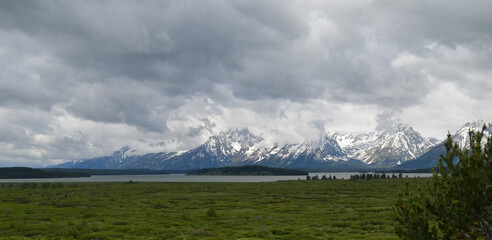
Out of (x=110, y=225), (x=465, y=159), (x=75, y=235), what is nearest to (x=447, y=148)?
(x=465, y=159)

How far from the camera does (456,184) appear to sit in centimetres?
1603

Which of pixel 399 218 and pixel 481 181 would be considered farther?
pixel 399 218

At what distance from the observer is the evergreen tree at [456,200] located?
591 inches

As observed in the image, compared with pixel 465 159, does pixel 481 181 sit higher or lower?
lower

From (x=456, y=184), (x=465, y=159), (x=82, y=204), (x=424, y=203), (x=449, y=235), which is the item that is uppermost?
(x=465, y=159)

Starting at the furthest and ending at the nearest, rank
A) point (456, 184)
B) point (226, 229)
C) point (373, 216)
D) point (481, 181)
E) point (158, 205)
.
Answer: point (158, 205)
point (373, 216)
point (226, 229)
point (456, 184)
point (481, 181)

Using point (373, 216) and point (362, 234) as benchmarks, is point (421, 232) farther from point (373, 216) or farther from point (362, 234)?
point (373, 216)

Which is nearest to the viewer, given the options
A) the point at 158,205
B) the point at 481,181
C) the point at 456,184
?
the point at 481,181

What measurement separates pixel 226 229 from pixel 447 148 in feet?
112

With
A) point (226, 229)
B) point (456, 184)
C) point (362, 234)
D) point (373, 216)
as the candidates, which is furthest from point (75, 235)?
point (373, 216)

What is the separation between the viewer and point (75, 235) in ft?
134

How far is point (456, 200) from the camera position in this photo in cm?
1659

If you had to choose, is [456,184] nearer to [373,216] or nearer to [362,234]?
[362,234]

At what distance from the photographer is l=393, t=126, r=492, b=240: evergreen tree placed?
15.0 m
